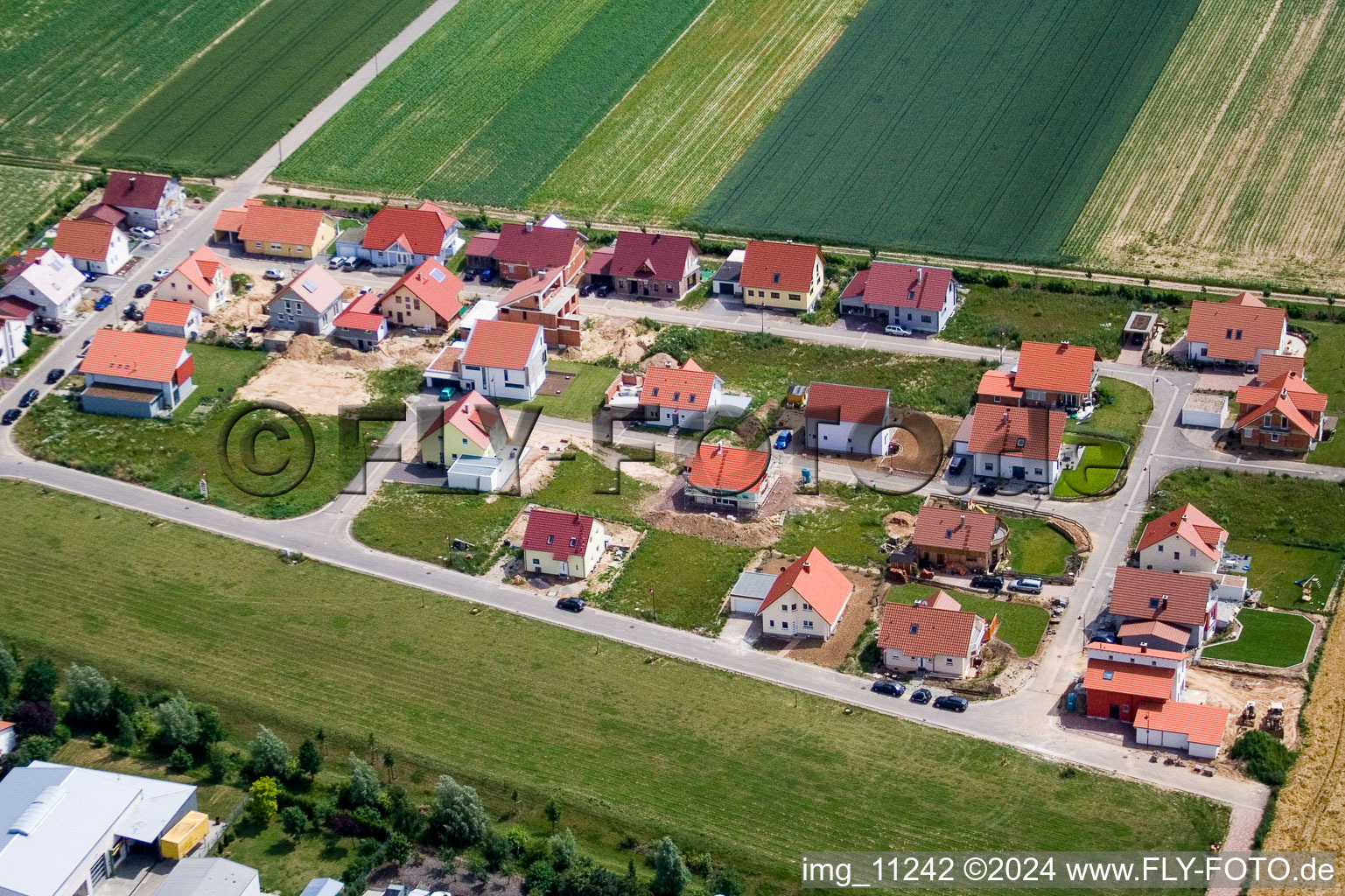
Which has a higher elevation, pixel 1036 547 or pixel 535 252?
pixel 535 252

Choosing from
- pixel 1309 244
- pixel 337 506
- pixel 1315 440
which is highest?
pixel 1309 244

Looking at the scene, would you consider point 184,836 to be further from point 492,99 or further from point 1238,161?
point 1238,161

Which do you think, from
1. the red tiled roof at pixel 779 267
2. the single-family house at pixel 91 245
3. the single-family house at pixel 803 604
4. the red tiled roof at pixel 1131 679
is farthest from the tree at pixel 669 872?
the single-family house at pixel 91 245

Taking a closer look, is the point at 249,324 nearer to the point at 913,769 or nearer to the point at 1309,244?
the point at 913,769

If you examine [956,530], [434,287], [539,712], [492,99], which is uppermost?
[492,99]

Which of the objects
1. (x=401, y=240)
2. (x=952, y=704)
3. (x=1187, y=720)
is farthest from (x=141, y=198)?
(x=1187, y=720)

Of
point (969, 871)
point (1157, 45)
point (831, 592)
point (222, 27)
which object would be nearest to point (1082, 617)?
A: point (831, 592)
